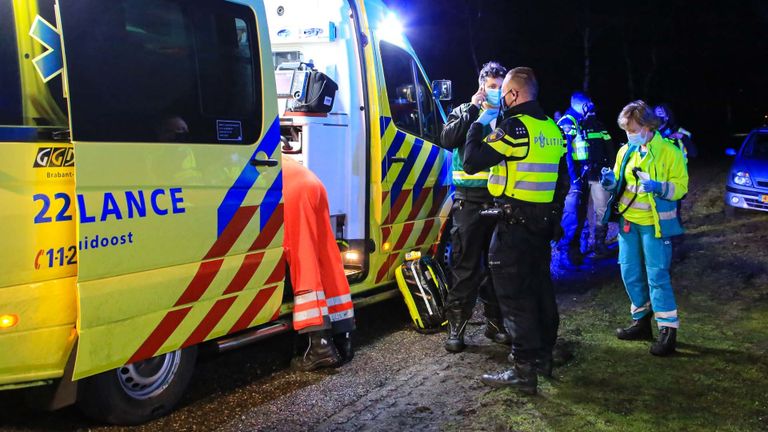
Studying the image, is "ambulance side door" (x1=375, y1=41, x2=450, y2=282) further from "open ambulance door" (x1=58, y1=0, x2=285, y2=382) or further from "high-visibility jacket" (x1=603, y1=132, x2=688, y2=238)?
"high-visibility jacket" (x1=603, y1=132, x2=688, y2=238)

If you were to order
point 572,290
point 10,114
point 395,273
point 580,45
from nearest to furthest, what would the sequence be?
1. point 10,114
2. point 395,273
3. point 572,290
4. point 580,45

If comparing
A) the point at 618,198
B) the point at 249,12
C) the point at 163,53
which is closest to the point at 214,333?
the point at 163,53

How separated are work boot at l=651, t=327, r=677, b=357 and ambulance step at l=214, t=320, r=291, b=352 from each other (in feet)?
8.37

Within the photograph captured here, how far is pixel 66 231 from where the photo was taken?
318 centimetres

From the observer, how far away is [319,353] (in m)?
4.57

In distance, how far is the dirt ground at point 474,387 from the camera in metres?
3.73

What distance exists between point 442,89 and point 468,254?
1785 millimetres

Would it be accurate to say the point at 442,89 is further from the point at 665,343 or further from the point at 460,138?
the point at 665,343

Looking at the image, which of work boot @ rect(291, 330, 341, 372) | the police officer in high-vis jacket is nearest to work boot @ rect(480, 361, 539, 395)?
the police officer in high-vis jacket

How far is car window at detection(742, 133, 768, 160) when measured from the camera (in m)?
10.5

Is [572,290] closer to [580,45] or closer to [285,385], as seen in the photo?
[285,385]

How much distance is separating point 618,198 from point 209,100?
9.91 feet

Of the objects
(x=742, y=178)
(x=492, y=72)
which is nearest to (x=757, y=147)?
(x=742, y=178)

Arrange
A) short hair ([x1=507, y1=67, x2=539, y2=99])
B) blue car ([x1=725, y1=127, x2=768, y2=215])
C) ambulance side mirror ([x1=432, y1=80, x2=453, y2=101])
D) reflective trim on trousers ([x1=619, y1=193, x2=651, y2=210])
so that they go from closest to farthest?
short hair ([x1=507, y1=67, x2=539, y2=99])
reflective trim on trousers ([x1=619, y1=193, x2=651, y2=210])
ambulance side mirror ([x1=432, y1=80, x2=453, y2=101])
blue car ([x1=725, y1=127, x2=768, y2=215])
